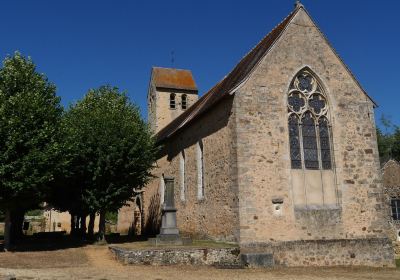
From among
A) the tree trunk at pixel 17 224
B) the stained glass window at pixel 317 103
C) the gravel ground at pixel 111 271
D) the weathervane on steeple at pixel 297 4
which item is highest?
the weathervane on steeple at pixel 297 4

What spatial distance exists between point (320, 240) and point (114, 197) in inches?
362

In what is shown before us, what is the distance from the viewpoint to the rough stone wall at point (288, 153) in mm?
15297

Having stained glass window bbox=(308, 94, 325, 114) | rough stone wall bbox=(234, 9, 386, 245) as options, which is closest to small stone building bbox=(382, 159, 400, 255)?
rough stone wall bbox=(234, 9, 386, 245)

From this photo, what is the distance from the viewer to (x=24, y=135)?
15.9m

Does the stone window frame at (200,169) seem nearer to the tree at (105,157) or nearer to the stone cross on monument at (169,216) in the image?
the stone cross on monument at (169,216)

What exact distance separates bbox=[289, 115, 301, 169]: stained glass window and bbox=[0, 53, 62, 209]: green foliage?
9.26 metres

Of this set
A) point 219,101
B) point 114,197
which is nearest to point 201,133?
point 219,101

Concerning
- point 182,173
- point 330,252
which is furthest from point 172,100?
point 330,252

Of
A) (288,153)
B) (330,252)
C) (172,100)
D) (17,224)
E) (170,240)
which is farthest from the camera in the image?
(172,100)

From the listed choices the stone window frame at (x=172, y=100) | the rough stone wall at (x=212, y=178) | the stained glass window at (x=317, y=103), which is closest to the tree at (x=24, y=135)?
the rough stone wall at (x=212, y=178)

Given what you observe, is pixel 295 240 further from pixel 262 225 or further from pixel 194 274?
pixel 194 274

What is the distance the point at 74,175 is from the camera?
1875cm

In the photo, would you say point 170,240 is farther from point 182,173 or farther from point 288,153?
point 288,153

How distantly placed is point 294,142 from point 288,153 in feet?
2.25
